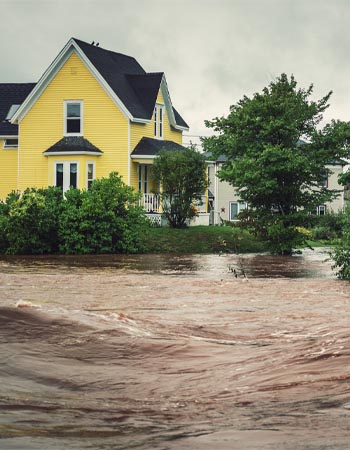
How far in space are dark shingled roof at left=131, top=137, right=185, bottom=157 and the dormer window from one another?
68 centimetres

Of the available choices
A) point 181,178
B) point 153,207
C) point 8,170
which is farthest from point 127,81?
point 181,178

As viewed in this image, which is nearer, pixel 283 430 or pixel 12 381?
pixel 283 430

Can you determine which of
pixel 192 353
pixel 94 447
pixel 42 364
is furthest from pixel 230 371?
pixel 94 447

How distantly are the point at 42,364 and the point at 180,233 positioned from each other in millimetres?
33381

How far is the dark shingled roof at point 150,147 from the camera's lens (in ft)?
177

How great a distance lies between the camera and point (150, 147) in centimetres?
5497

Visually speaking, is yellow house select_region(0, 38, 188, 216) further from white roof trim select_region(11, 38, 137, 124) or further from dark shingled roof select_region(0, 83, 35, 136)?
dark shingled roof select_region(0, 83, 35, 136)

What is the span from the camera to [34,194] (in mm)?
43969

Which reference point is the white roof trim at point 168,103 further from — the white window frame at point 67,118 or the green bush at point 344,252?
the green bush at point 344,252

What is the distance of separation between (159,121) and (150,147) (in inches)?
166

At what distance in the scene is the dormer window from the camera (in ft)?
190

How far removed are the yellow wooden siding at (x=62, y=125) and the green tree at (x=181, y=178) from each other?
Answer: 11.0 feet

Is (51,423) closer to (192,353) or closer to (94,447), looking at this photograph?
(94,447)

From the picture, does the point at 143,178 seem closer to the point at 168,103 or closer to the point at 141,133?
the point at 141,133
